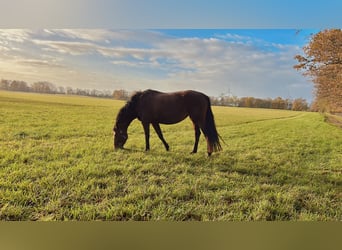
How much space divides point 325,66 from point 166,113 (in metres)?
1.57

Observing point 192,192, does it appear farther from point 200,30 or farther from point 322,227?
point 200,30

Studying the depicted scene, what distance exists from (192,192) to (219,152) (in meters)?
0.49

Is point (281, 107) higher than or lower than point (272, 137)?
higher

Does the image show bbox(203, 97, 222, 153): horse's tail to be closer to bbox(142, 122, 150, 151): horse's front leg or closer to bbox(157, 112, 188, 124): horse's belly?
bbox(157, 112, 188, 124): horse's belly

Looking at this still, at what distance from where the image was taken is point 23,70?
239 cm

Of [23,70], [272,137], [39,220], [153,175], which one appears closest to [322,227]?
[272,137]

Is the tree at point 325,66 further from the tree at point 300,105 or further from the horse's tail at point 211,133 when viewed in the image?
the horse's tail at point 211,133

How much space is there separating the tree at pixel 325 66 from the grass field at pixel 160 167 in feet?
0.70

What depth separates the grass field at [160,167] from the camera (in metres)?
2.00

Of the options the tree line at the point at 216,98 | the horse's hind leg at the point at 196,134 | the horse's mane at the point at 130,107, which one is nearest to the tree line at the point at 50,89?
the tree line at the point at 216,98

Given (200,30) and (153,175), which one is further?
(200,30)

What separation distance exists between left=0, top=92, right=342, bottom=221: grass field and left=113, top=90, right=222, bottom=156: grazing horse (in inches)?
2.7

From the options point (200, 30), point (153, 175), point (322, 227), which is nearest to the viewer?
point (322, 227)

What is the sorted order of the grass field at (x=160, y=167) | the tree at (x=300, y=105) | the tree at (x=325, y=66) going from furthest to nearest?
the tree at (x=300, y=105)
the tree at (x=325, y=66)
the grass field at (x=160, y=167)
